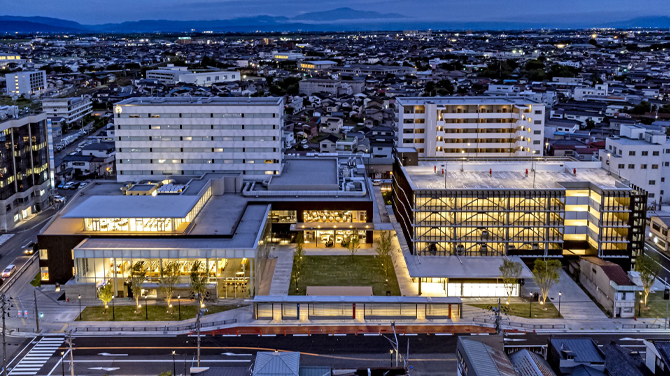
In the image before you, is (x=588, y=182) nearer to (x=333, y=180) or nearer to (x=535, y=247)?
(x=535, y=247)

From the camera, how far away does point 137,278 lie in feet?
128

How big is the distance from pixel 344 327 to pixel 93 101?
4481 inches

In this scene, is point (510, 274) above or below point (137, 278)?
below

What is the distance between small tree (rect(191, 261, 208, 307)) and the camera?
3812 cm

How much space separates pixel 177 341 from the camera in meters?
34.5

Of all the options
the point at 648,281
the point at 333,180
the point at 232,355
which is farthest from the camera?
the point at 333,180

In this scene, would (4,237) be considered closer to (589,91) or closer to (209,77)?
(589,91)

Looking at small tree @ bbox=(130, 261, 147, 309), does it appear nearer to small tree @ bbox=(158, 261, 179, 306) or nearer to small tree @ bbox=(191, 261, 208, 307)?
small tree @ bbox=(158, 261, 179, 306)

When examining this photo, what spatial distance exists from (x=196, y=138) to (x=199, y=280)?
72.9 ft

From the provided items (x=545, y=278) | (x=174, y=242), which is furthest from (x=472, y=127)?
(x=174, y=242)

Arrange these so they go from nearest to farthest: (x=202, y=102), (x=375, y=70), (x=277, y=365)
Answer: (x=277, y=365), (x=202, y=102), (x=375, y=70)


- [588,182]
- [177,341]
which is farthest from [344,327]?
[588,182]

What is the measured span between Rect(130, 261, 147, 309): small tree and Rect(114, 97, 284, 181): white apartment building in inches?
758

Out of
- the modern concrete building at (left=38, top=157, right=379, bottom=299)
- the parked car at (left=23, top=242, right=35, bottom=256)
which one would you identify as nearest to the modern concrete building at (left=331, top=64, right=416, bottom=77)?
the modern concrete building at (left=38, top=157, right=379, bottom=299)
